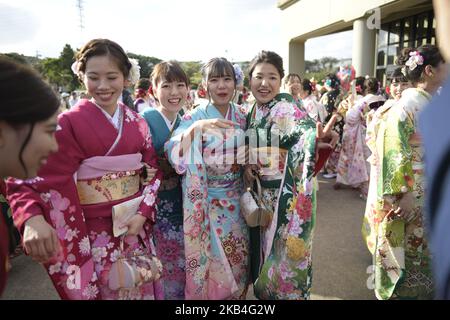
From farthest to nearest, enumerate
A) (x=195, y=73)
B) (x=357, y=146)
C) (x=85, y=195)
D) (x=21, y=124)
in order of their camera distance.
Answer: (x=195, y=73)
(x=357, y=146)
(x=85, y=195)
(x=21, y=124)

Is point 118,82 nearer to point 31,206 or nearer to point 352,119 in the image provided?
point 31,206

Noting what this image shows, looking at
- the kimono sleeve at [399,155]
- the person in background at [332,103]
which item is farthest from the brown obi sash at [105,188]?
the person in background at [332,103]

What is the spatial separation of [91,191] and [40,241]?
0.33 m

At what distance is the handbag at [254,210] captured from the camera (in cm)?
204

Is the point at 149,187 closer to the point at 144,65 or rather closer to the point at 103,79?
the point at 103,79

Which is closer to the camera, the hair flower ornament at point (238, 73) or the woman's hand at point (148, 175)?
the woman's hand at point (148, 175)

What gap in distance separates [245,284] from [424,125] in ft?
6.64

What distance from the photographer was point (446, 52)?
18.1 inches

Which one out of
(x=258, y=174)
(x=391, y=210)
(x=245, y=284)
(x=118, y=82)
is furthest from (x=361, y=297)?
(x=118, y=82)

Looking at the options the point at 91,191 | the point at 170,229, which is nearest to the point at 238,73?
the point at 170,229

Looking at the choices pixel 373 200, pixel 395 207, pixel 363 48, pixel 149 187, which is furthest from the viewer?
pixel 363 48

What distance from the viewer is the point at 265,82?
7.28ft

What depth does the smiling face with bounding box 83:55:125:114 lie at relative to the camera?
1.67 meters

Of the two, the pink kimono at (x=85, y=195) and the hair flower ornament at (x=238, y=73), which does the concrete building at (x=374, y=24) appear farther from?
the pink kimono at (x=85, y=195)
